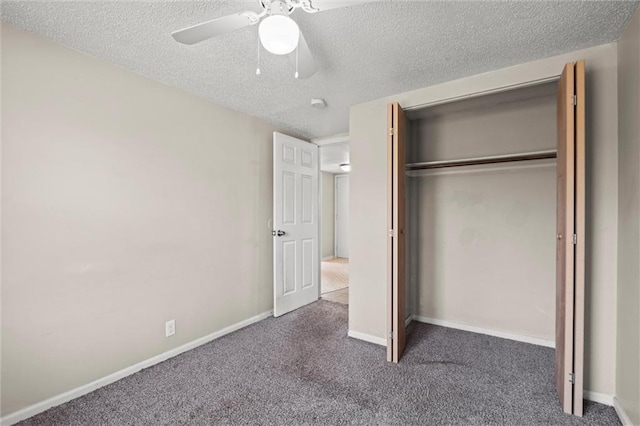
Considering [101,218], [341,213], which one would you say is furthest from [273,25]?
[341,213]

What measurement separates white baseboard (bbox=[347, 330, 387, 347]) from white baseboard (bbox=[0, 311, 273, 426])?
119 cm

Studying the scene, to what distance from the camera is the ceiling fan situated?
1.18 metres

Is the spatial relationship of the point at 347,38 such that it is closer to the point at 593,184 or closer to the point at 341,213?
the point at 593,184

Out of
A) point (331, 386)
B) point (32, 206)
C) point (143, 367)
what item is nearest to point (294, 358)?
point (331, 386)

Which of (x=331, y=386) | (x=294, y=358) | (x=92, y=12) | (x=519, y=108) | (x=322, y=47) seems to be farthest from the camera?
(x=519, y=108)

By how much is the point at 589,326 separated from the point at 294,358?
2.06m

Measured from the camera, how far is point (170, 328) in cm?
245

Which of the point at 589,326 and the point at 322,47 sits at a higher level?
the point at 322,47

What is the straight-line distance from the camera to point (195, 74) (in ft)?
7.41

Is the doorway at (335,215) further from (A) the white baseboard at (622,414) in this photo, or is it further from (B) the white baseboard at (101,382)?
(A) the white baseboard at (622,414)

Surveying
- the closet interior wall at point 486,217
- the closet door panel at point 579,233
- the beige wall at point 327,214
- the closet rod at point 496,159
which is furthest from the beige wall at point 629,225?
the beige wall at point 327,214

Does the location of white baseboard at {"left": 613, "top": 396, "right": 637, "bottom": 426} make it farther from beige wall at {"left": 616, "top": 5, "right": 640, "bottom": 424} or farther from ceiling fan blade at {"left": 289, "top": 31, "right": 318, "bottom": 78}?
ceiling fan blade at {"left": 289, "top": 31, "right": 318, "bottom": 78}

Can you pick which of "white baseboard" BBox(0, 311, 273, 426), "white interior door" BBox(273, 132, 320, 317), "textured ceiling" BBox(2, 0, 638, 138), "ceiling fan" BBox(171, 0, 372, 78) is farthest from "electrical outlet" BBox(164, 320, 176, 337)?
"ceiling fan" BBox(171, 0, 372, 78)

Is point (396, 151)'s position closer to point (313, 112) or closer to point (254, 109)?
point (313, 112)
